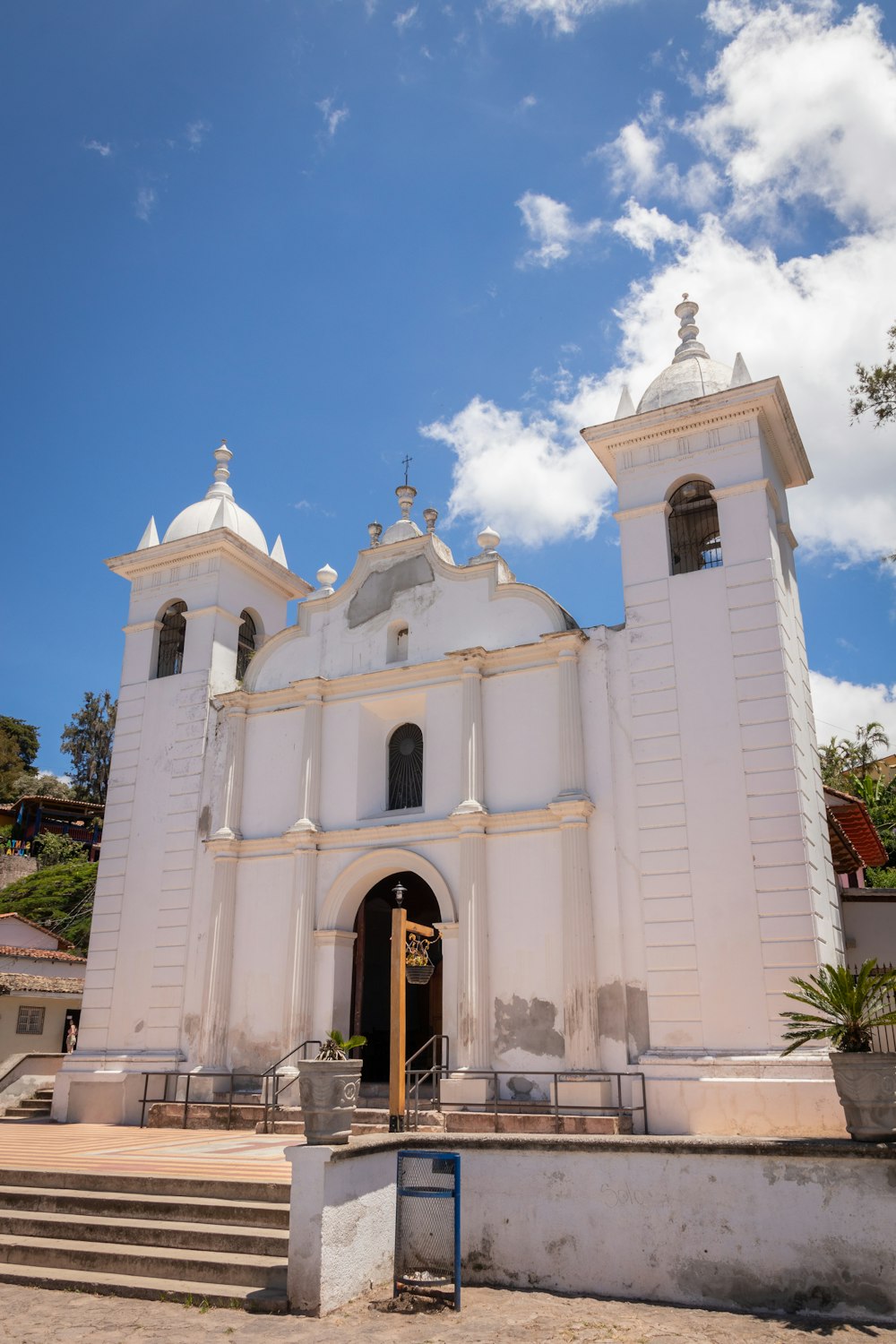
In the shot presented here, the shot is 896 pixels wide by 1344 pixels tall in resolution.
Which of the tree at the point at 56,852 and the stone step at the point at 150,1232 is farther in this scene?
the tree at the point at 56,852

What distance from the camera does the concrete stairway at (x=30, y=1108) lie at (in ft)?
56.5

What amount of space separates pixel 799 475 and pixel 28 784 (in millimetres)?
44570

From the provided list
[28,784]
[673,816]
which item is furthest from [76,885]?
[673,816]

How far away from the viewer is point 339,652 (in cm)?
1775

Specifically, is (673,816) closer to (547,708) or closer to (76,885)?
(547,708)

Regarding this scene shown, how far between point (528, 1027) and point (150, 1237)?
252 inches

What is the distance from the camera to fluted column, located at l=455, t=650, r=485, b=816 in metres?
15.3

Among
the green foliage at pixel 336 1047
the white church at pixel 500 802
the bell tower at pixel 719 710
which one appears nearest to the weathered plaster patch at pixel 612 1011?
the white church at pixel 500 802

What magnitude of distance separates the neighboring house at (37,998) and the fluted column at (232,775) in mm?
6738

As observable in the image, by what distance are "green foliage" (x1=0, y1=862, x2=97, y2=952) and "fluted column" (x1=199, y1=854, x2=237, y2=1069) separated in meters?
18.9

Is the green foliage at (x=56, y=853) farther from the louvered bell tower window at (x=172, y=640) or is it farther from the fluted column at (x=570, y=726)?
the fluted column at (x=570, y=726)

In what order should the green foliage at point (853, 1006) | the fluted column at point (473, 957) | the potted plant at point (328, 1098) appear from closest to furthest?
the potted plant at point (328, 1098) < the green foliage at point (853, 1006) < the fluted column at point (473, 957)

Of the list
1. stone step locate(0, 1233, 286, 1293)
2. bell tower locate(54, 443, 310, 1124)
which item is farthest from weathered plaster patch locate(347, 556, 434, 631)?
stone step locate(0, 1233, 286, 1293)

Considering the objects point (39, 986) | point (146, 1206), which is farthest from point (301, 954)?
point (39, 986)
